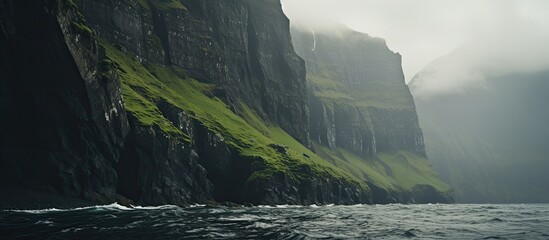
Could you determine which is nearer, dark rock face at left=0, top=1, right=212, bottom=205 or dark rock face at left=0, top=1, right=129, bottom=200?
dark rock face at left=0, top=1, right=129, bottom=200

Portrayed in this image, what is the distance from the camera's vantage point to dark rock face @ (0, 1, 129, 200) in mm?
77250

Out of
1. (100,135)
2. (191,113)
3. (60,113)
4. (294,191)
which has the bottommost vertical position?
(294,191)

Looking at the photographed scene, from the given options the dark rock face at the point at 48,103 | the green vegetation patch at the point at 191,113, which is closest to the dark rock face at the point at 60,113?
the dark rock face at the point at 48,103

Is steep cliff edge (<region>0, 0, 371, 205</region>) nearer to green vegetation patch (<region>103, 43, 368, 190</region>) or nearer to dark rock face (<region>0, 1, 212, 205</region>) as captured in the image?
dark rock face (<region>0, 1, 212, 205</region>)

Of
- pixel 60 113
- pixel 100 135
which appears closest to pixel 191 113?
pixel 100 135

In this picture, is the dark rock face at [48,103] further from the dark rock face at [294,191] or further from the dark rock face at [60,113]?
the dark rock face at [294,191]

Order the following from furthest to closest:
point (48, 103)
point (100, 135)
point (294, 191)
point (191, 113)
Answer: point (294, 191) < point (191, 113) < point (100, 135) < point (48, 103)

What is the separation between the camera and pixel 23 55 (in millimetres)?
77438

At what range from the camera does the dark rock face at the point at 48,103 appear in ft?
253

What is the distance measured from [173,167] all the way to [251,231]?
71405mm

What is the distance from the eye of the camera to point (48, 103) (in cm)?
8150

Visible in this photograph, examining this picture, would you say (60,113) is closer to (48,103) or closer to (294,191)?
(48,103)

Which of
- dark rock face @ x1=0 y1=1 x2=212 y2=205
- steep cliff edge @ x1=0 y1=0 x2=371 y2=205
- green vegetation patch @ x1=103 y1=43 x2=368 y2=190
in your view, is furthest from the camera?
green vegetation patch @ x1=103 y1=43 x2=368 y2=190

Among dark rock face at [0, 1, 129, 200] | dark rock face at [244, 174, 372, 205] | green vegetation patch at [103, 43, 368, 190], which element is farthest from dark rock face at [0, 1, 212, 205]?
dark rock face at [244, 174, 372, 205]
